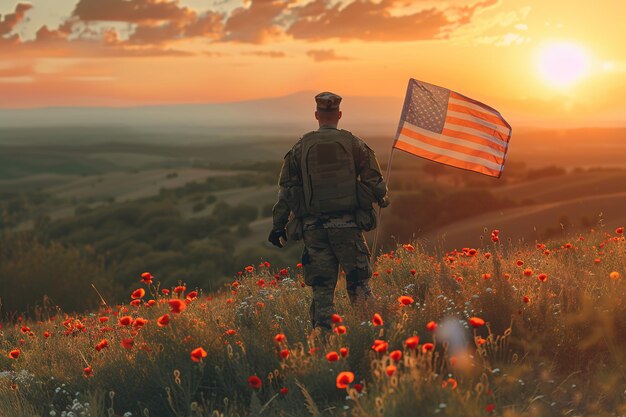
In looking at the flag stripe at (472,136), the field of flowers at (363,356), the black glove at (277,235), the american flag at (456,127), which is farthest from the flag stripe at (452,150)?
the black glove at (277,235)

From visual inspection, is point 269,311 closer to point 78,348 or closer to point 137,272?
point 78,348

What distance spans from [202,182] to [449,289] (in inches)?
3902

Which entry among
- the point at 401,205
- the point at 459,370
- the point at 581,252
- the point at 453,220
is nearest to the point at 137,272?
the point at 401,205

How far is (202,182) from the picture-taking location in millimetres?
104625

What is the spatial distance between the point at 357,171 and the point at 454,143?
2199 mm

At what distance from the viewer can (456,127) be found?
28.8ft

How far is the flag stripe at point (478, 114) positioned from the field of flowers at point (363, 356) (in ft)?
6.54

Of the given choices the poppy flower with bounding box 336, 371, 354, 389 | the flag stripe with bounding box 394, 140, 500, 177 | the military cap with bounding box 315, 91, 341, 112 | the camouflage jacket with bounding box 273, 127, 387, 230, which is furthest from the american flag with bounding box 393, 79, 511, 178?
the poppy flower with bounding box 336, 371, 354, 389

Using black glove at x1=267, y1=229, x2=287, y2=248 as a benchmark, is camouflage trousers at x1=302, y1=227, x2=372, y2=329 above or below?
below

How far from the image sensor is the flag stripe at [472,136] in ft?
28.8

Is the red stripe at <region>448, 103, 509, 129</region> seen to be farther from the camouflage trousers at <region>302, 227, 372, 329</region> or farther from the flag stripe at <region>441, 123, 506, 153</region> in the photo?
the camouflage trousers at <region>302, 227, 372, 329</region>

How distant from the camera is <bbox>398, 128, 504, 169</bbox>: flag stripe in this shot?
881cm

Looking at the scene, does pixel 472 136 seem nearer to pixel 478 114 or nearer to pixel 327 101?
pixel 478 114

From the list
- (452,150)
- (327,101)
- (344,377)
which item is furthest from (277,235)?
(344,377)
